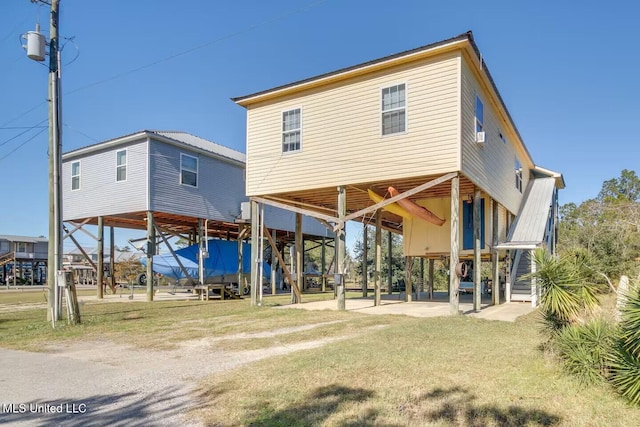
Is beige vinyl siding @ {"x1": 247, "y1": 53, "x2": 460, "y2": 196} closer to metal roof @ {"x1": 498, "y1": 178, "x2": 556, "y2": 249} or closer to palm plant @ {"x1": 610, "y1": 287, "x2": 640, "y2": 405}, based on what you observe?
metal roof @ {"x1": 498, "y1": 178, "x2": 556, "y2": 249}

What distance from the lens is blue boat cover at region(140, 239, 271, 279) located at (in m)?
21.0

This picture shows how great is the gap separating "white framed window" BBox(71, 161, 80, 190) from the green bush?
21869mm

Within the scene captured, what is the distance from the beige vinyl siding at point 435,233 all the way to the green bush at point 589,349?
35.3ft

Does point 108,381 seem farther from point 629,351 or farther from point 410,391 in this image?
point 629,351

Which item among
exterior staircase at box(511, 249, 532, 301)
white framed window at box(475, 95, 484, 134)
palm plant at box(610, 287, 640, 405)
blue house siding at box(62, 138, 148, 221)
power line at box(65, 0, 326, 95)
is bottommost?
exterior staircase at box(511, 249, 532, 301)

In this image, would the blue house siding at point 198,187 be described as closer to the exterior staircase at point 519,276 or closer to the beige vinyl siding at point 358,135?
the beige vinyl siding at point 358,135

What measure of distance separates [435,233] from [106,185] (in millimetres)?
14454

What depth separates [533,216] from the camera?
18766 mm

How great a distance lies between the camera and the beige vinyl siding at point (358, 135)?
37.4ft

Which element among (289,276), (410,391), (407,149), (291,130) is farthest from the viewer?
(289,276)

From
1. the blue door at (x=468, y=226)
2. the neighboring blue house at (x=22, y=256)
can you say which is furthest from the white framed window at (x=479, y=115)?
the neighboring blue house at (x=22, y=256)

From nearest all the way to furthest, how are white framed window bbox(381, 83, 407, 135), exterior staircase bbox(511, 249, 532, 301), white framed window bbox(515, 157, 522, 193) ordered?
1. white framed window bbox(381, 83, 407, 135)
2. exterior staircase bbox(511, 249, 532, 301)
3. white framed window bbox(515, 157, 522, 193)

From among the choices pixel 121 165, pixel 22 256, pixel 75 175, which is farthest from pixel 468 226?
pixel 22 256

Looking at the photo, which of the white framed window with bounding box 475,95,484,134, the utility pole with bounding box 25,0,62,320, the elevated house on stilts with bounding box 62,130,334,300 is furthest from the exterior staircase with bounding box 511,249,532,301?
the utility pole with bounding box 25,0,62,320
